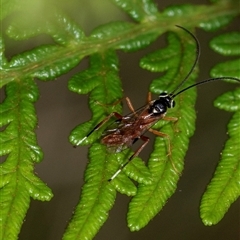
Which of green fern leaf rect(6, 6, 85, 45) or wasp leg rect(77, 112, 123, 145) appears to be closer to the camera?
wasp leg rect(77, 112, 123, 145)

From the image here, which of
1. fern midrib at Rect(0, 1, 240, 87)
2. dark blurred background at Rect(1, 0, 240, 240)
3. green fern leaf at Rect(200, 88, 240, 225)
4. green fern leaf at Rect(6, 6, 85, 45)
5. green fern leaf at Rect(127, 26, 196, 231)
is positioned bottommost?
dark blurred background at Rect(1, 0, 240, 240)

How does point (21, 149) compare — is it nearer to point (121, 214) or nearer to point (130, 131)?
point (130, 131)

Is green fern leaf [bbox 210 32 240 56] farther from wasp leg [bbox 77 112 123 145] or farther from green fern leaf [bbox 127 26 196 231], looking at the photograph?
wasp leg [bbox 77 112 123 145]

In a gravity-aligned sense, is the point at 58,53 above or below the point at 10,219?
above

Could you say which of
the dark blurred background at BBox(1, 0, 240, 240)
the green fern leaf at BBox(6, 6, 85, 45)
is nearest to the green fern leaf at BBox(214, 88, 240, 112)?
the green fern leaf at BBox(6, 6, 85, 45)

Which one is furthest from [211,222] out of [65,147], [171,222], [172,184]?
[65,147]

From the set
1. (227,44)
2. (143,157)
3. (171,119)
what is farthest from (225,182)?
(143,157)
